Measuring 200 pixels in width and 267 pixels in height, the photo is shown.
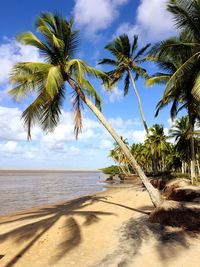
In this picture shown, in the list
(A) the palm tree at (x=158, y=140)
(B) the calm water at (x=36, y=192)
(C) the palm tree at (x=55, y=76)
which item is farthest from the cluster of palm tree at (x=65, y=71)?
(A) the palm tree at (x=158, y=140)

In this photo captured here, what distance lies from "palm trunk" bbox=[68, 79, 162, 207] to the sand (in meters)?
0.92

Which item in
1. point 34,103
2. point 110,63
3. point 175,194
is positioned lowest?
point 175,194

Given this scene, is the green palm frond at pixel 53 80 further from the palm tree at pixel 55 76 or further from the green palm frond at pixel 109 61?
the green palm frond at pixel 109 61

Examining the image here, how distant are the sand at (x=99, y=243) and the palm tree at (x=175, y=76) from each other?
6939 millimetres

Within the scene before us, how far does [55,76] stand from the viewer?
10.0 meters

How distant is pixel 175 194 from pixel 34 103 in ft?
28.4

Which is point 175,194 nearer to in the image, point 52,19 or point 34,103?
point 34,103

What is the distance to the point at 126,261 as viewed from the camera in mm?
6461

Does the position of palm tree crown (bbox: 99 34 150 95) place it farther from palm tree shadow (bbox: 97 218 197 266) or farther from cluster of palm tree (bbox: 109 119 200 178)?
palm tree shadow (bbox: 97 218 197 266)

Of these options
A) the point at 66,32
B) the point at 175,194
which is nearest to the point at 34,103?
the point at 66,32

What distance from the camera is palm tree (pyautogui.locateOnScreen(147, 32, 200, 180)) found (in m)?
14.8

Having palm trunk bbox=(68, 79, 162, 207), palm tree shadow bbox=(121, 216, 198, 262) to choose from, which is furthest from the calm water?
palm tree shadow bbox=(121, 216, 198, 262)

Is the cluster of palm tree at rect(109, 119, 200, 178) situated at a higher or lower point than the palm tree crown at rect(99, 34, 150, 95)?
lower

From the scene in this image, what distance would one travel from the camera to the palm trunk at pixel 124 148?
33.3ft
